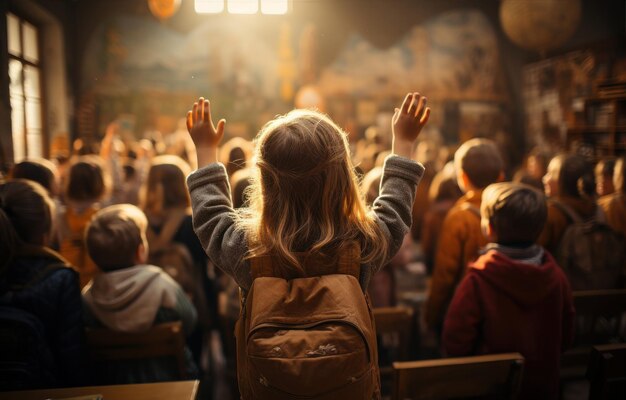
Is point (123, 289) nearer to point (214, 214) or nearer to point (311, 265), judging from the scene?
point (214, 214)

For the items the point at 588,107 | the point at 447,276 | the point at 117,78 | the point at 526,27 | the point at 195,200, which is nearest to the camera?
the point at 195,200

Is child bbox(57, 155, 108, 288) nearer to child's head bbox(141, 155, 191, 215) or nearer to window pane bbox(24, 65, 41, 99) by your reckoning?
child's head bbox(141, 155, 191, 215)

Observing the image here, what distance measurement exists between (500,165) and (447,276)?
→ 639 mm

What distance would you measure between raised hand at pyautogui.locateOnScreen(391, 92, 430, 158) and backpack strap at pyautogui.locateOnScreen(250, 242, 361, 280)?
419mm

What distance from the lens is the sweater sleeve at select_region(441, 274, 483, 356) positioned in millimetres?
1920

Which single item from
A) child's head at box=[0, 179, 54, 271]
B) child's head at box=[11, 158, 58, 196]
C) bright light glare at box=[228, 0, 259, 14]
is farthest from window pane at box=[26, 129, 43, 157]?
child's head at box=[0, 179, 54, 271]

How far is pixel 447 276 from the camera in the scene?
8.30 ft

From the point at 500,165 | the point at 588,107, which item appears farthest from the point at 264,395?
the point at 588,107

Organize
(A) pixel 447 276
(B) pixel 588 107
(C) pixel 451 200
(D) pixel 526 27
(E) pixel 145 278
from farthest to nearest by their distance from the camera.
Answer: (B) pixel 588 107 → (D) pixel 526 27 → (C) pixel 451 200 → (A) pixel 447 276 → (E) pixel 145 278

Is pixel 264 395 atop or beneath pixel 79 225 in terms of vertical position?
beneath

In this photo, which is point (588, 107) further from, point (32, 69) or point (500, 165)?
point (32, 69)

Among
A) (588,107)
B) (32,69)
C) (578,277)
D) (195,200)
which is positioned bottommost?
(578,277)

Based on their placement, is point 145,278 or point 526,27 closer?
point 145,278

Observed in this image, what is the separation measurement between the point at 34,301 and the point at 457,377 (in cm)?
149
